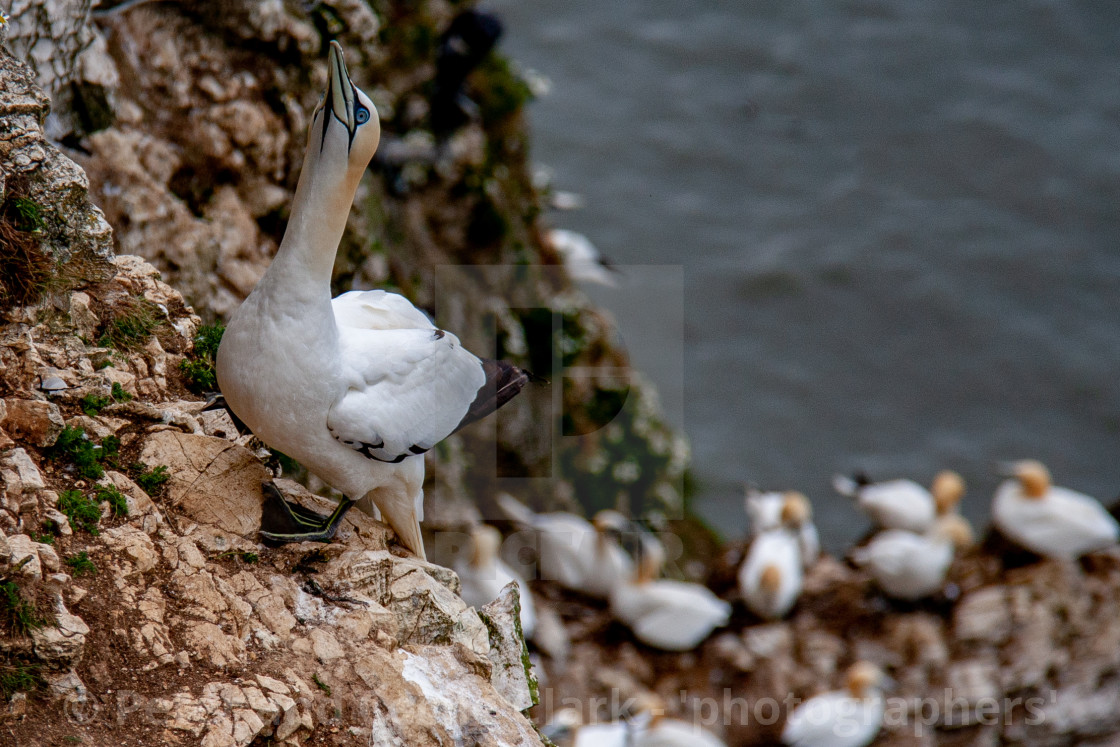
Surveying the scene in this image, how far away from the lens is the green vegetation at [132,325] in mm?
4270

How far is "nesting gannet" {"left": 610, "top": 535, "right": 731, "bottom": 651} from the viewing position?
8.85m

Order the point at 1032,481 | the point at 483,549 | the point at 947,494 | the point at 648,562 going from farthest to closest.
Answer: the point at 947,494
the point at 1032,481
the point at 648,562
the point at 483,549

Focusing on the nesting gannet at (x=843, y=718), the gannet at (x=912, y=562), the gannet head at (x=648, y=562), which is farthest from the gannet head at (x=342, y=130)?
the gannet at (x=912, y=562)

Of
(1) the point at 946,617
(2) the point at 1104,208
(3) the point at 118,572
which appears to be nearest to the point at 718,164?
(2) the point at 1104,208

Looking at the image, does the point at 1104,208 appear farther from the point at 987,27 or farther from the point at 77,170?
the point at 77,170

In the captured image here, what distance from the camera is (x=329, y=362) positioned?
3.68 meters

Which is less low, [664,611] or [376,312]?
[376,312]

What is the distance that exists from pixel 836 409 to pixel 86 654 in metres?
11.7

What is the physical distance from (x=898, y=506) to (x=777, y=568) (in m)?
2.12

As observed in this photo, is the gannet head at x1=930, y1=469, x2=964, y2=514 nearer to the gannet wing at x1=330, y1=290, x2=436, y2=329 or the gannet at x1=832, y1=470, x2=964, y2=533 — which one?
the gannet at x1=832, y1=470, x2=964, y2=533

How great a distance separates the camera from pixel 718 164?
1552 cm

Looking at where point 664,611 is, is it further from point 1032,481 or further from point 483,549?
point 1032,481

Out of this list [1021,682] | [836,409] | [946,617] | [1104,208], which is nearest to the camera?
[1021,682]

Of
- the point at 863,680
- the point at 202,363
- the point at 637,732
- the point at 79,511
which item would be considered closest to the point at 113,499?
the point at 79,511
